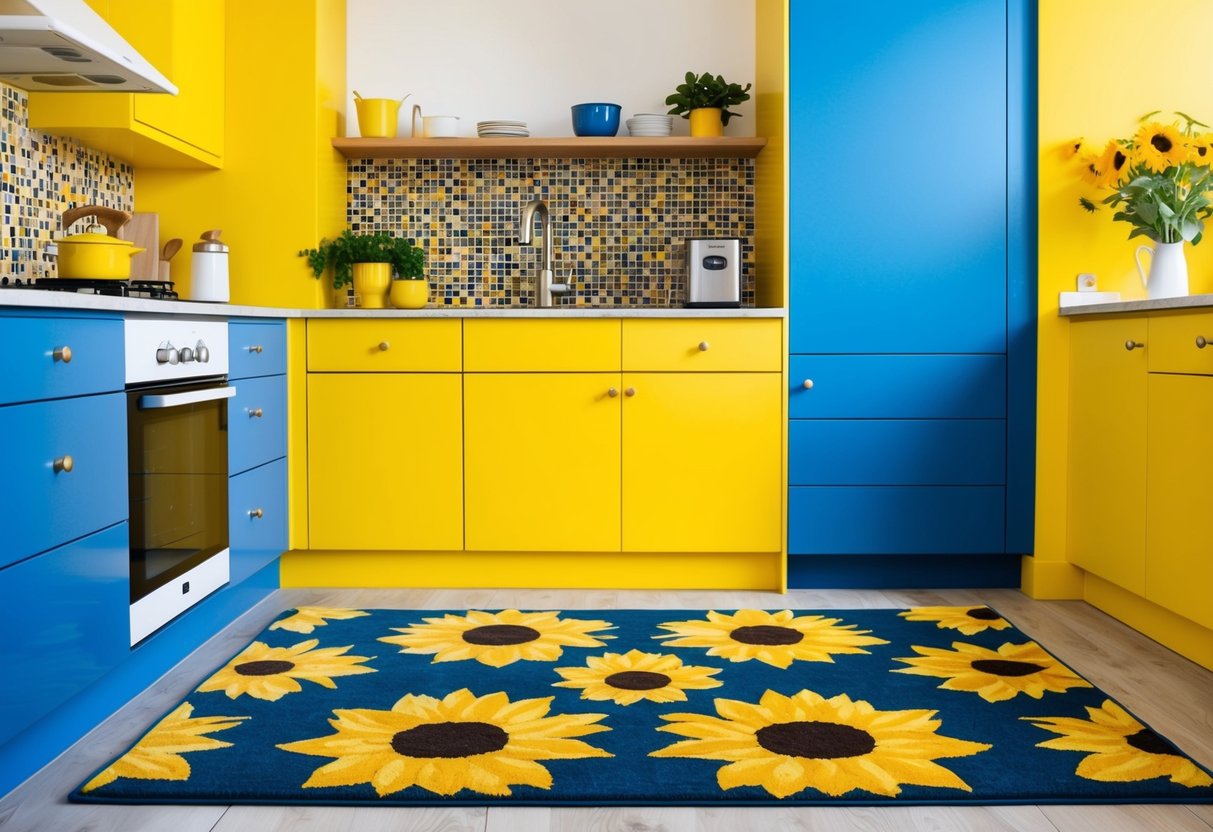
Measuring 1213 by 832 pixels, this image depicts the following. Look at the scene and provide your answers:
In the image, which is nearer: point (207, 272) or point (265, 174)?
point (207, 272)

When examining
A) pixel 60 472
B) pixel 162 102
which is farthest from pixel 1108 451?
pixel 162 102

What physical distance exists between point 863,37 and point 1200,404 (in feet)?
4.93

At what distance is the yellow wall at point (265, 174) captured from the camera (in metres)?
3.65

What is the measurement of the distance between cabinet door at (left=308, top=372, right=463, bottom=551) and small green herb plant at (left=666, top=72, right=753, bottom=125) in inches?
48.9

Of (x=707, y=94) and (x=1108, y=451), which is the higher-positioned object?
(x=707, y=94)

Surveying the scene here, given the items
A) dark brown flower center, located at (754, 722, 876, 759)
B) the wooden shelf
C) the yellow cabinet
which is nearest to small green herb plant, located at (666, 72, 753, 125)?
the wooden shelf

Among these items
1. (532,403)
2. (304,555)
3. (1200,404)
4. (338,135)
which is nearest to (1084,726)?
(1200,404)

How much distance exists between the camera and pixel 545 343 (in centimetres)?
354

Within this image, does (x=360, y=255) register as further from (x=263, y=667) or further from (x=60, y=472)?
(x=60, y=472)

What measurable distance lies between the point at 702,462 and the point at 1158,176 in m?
1.55

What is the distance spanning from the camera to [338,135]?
3.99 metres

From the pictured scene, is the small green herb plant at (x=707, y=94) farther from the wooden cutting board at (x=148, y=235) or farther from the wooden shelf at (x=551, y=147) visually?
the wooden cutting board at (x=148, y=235)

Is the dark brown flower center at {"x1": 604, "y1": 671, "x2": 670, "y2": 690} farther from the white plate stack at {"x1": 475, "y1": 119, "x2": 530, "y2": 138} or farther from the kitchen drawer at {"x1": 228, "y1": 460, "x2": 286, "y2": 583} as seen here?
the white plate stack at {"x1": 475, "y1": 119, "x2": 530, "y2": 138}

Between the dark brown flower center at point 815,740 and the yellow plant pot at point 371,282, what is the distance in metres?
2.16
